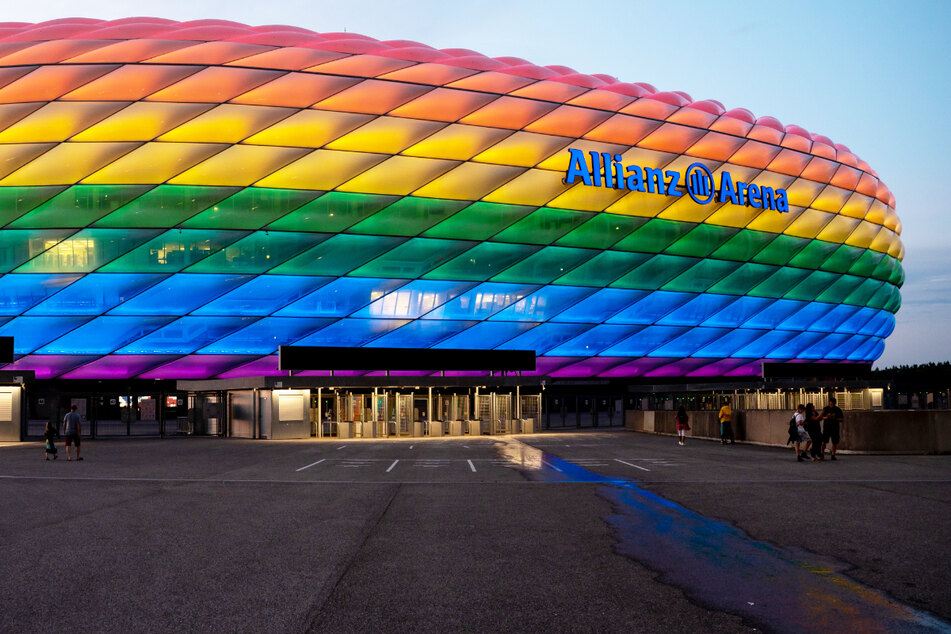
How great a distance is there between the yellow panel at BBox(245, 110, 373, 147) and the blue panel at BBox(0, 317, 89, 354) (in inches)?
393

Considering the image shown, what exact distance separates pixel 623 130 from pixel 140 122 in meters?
20.3

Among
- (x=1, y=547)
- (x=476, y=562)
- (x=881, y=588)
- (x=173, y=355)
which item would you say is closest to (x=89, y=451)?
(x=173, y=355)

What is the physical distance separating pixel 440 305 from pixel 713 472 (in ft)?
67.3

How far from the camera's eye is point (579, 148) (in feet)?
120

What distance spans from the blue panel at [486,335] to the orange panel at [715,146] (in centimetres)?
1154

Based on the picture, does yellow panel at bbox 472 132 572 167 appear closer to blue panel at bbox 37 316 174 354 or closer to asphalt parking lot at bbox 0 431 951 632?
blue panel at bbox 37 316 174 354

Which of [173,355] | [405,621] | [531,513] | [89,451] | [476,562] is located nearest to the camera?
[405,621]

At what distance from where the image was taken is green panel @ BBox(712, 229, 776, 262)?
40812 millimetres

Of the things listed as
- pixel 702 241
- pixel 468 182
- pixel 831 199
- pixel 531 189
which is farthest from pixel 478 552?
pixel 831 199

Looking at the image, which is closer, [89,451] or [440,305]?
[89,451]

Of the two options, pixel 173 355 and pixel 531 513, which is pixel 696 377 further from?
pixel 531 513

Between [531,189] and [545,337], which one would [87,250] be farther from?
[545,337]

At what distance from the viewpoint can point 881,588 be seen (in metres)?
6.46

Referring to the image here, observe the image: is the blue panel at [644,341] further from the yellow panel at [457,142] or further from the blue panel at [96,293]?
the blue panel at [96,293]
